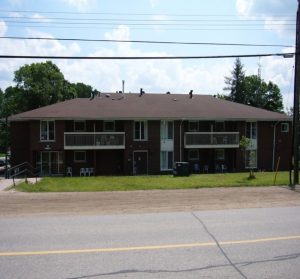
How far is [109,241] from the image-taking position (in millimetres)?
9305

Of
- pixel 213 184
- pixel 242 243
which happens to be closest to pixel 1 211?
pixel 242 243

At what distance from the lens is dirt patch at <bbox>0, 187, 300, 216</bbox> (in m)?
A: 14.9

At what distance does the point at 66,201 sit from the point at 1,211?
319cm

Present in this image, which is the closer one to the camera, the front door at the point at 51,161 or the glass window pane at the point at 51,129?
the glass window pane at the point at 51,129

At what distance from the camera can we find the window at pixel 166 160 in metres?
38.7

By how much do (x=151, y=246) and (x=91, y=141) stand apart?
27.9m

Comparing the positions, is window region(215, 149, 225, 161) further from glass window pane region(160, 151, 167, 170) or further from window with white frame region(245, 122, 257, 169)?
glass window pane region(160, 151, 167, 170)

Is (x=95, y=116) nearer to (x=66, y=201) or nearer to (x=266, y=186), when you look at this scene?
(x=266, y=186)

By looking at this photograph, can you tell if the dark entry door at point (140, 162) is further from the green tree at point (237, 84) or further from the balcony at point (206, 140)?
the green tree at point (237, 84)

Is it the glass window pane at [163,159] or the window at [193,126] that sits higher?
the window at [193,126]

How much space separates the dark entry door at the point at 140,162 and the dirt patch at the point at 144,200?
55.2ft

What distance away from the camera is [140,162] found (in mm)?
38219

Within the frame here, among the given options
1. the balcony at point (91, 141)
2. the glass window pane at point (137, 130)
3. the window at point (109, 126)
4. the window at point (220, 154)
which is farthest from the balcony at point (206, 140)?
the window at point (109, 126)

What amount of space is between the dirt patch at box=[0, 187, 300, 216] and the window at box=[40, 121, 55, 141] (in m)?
16.4
